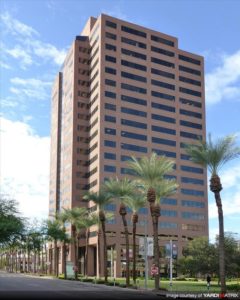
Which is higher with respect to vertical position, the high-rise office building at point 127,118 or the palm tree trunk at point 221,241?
the high-rise office building at point 127,118

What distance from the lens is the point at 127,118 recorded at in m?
144

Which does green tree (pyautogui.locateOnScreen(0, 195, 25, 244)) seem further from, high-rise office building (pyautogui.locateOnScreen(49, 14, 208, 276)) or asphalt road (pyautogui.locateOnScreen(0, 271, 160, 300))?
high-rise office building (pyautogui.locateOnScreen(49, 14, 208, 276))

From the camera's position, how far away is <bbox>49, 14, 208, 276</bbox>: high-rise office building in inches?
5512

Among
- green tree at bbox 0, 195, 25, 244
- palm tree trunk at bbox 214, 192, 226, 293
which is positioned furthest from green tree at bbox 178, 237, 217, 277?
green tree at bbox 0, 195, 25, 244

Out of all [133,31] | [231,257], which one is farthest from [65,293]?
[133,31]

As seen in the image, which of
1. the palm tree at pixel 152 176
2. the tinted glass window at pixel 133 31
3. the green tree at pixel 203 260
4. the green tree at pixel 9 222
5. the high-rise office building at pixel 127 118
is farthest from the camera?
the tinted glass window at pixel 133 31

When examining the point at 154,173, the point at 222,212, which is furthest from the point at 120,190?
the point at 222,212

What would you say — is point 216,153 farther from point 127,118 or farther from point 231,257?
point 127,118

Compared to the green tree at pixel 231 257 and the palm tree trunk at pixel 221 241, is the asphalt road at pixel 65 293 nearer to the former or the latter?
the palm tree trunk at pixel 221 241

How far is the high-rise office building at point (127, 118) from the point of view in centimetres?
14000

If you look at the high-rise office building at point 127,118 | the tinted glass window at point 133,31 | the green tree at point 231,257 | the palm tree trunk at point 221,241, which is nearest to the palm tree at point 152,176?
the palm tree trunk at point 221,241

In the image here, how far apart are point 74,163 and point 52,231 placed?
41.9 meters

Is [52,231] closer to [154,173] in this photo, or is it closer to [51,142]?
[154,173]

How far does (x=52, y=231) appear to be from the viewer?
106m
